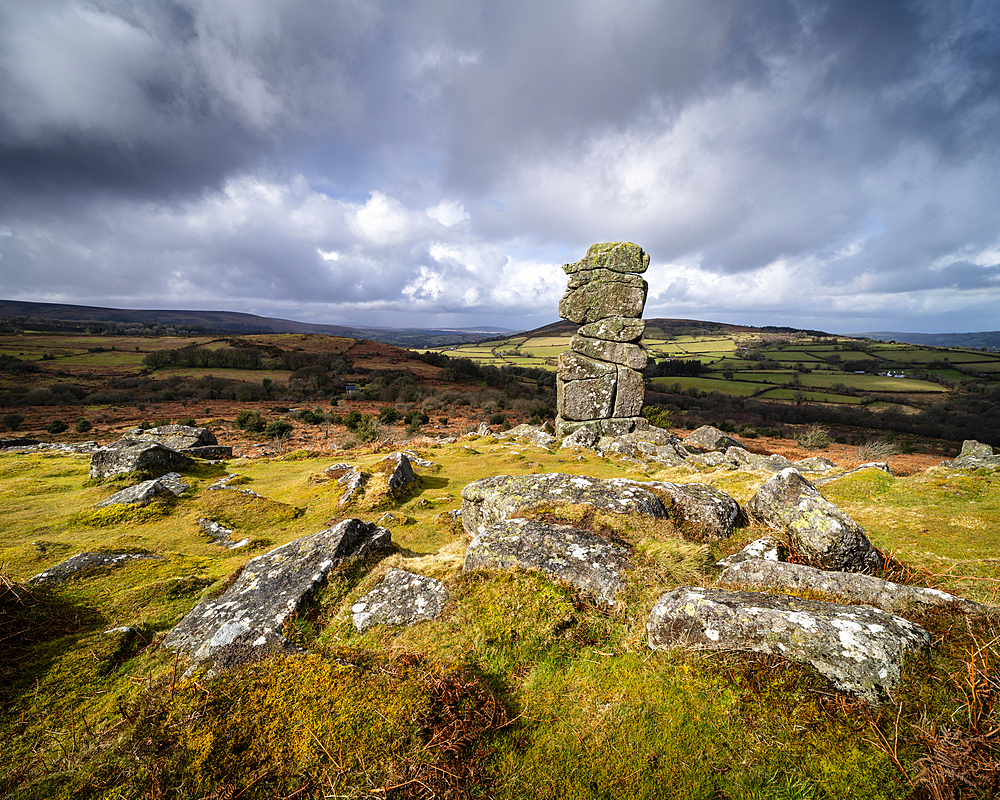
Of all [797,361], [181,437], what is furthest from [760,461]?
[797,361]

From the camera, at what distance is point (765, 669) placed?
10.4 feet

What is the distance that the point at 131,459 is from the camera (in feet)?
39.9

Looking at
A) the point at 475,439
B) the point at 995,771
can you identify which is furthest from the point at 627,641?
the point at 475,439

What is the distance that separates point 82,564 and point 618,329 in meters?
21.7

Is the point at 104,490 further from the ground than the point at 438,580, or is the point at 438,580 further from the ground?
the point at 438,580

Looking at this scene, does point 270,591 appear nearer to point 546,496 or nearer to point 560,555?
point 560,555

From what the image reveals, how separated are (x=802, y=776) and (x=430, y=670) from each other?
109 inches

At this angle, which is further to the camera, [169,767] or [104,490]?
[104,490]

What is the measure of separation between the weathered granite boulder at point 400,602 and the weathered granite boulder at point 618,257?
67.5 feet

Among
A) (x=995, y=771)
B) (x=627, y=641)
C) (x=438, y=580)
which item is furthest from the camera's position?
(x=438, y=580)

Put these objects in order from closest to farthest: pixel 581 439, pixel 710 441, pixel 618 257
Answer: pixel 581 439, pixel 618 257, pixel 710 441

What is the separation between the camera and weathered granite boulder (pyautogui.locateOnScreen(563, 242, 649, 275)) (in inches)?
836

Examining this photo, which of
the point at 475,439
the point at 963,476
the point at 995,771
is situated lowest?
the point at 475,439

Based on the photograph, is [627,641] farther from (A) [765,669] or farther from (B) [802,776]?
(B) [802,776]
